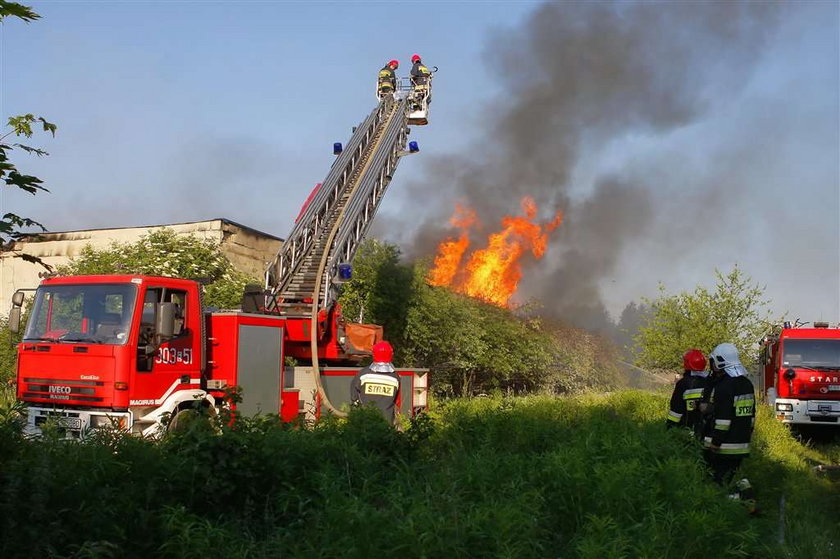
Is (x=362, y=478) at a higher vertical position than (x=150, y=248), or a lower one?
lower

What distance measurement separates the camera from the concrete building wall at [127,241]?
990 inches

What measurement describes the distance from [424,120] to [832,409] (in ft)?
34.0

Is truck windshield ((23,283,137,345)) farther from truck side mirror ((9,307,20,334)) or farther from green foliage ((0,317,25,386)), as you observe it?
green foliage ((0,317,25,386))

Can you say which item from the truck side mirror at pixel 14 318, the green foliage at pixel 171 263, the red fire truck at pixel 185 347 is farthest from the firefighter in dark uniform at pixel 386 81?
the truck side mirror at pixel 14 318

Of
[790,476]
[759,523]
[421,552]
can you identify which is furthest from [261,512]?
[790,476]

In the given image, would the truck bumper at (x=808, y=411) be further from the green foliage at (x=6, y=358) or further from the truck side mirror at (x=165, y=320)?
the green foliage at (x=6, y=358)

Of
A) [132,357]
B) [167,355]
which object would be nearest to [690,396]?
[167,355]

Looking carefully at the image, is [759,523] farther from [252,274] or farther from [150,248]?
[252,274]

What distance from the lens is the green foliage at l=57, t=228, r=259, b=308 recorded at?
66.2ft

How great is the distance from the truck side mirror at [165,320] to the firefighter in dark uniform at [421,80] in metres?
10.1

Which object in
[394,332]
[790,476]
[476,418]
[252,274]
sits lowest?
[790,476]

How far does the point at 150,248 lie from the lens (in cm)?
2092

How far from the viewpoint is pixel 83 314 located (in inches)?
361

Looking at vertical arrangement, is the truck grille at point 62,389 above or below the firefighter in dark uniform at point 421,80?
below
